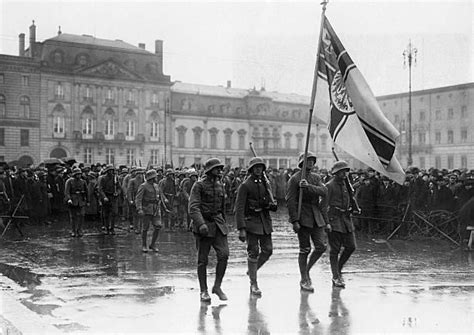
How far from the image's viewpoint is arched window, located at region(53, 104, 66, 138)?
68.9 meters

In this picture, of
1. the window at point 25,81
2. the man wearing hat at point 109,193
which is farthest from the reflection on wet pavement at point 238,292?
the window at point 25,81

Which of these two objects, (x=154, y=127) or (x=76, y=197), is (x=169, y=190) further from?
(x=154, y=127)

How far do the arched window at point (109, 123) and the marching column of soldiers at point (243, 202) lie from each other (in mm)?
48044

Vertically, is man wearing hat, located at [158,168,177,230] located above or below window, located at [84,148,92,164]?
below

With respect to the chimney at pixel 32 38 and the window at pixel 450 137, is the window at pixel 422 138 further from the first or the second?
the chimney at pixel 32 38

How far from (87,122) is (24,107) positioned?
7.51 meters

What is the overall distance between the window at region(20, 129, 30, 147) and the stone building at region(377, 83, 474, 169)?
42.1 meters

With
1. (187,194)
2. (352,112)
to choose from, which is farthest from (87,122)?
(352,112)

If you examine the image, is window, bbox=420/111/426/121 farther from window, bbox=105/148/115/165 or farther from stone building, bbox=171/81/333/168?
window, bbox=105/148/115/165

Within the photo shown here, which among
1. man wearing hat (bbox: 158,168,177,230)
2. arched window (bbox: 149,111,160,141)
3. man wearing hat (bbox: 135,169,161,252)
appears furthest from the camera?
arched window (bbox: 149,111,160,141)

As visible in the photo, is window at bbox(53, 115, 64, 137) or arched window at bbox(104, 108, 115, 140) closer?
window at bbox(53, 115, 64, 137)

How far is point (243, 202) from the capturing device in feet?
29.1

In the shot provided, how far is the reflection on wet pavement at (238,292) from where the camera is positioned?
7.14m

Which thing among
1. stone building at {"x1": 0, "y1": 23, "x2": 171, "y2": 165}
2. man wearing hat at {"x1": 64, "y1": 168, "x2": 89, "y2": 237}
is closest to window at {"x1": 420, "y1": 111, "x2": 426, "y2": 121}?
stone building at {"x1": 0, "y1": 23, "x2": 171, "y2": 165}
